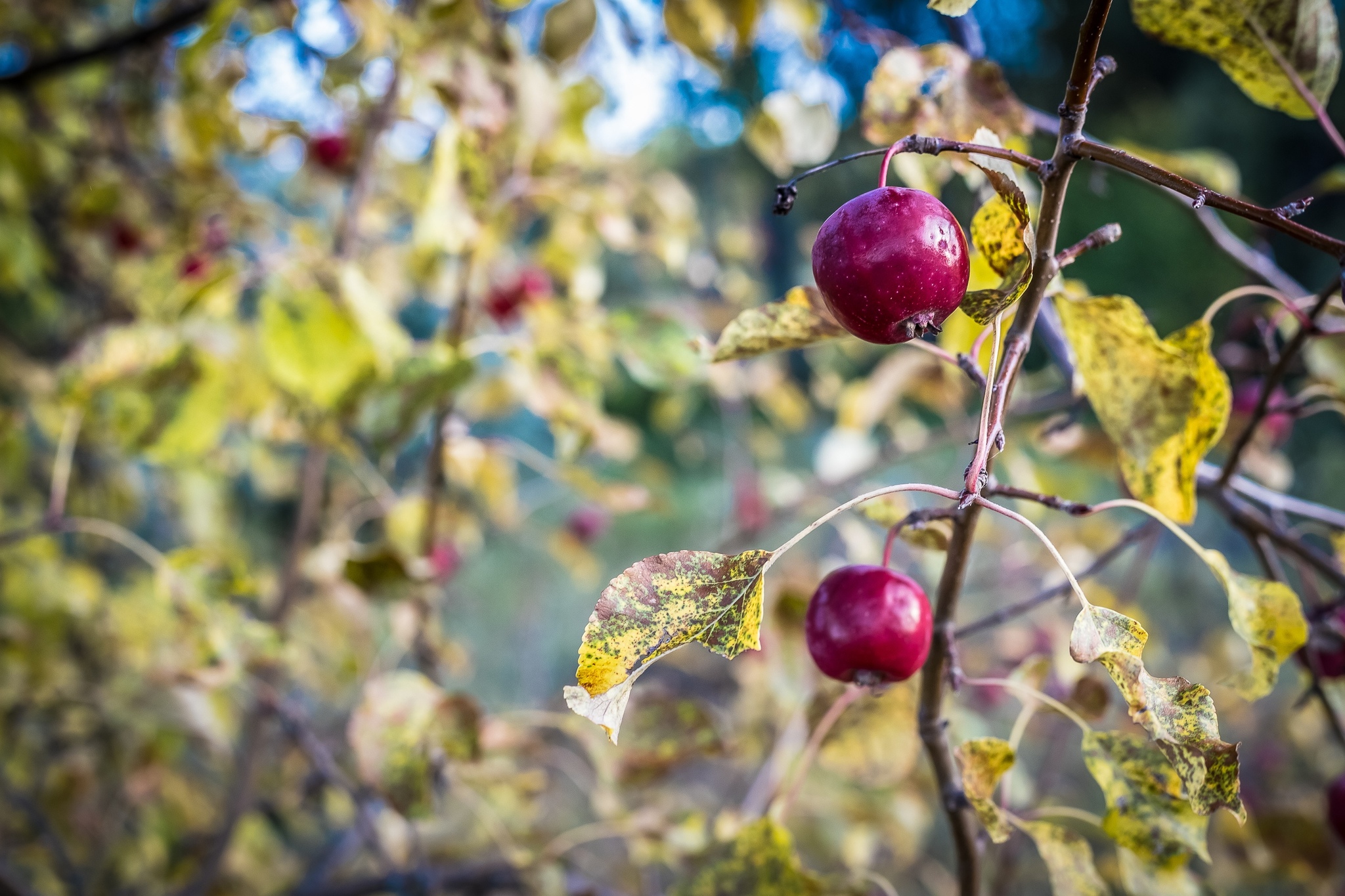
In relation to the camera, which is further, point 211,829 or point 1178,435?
point 211,829

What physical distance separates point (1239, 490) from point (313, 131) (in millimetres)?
1189

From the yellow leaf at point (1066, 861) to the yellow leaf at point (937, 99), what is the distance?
15.0 inches

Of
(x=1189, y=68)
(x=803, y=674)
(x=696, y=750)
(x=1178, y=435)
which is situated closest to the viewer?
(x=1178, y=435)

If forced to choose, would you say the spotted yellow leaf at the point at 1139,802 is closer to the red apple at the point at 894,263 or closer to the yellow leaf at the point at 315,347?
the red apple at the point at 894,263

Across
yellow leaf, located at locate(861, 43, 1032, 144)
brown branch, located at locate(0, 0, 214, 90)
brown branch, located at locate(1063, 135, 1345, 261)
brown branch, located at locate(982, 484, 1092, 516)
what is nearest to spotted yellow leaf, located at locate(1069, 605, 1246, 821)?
brown branch, located at locate(982, 484, 1092, 516)

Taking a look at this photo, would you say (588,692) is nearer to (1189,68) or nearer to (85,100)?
(85,100)

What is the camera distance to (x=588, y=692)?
12.3 inches

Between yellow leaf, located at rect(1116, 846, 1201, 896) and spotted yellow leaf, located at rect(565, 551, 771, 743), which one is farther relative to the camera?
yellow leaf, located at rect(1116, 846, 1201, 896)

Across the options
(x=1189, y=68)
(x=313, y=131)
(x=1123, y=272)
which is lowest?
(x=1123, y=272)

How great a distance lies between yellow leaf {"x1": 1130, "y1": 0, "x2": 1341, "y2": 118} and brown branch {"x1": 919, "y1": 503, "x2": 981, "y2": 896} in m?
0.33

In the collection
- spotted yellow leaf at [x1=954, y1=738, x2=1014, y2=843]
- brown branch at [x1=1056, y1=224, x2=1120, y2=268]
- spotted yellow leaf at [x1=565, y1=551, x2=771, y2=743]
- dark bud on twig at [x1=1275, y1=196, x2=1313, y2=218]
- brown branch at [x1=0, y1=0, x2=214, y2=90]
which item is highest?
brown branch at [x1=0, y1=0, x2=214, y2=90]

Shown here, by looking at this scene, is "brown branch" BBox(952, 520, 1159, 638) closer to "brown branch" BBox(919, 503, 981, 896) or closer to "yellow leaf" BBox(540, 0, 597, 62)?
"brown branch" BBox(919, 503, 981, 896)

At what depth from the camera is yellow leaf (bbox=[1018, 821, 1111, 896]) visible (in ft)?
1.36

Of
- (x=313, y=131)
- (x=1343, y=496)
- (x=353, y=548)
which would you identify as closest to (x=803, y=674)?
(x=353, y=548)
